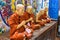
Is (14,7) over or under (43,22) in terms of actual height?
over

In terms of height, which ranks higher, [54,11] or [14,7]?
[14,7]

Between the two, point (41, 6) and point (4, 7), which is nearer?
point (4, 7)

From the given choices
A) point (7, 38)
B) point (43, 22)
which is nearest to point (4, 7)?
point (7, 38)

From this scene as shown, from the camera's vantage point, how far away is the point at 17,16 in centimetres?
182

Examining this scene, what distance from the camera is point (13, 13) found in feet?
6.15

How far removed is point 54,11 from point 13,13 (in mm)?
2132

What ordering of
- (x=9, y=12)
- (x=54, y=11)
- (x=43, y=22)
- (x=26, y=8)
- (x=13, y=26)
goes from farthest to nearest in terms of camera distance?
1. (x=54, y=11)
2. (x=43, y=22)
3. (x=26, y=8)
4. (x=9, y=12)
5. (x=13, y=26)

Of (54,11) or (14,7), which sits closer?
(14,7)

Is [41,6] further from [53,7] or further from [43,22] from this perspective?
[53,7]

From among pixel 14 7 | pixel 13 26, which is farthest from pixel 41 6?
pixel 13 26

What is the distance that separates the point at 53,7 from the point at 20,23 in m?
2.16

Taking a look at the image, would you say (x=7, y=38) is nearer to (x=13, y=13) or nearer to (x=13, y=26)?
(x=13, y=26)

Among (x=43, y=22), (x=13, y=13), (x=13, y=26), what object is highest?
(x=13, y=13)

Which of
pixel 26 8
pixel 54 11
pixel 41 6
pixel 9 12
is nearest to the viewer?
pixel 9 12
